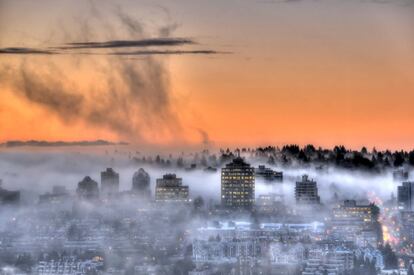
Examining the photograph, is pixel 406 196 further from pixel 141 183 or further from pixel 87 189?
pixel 87 189

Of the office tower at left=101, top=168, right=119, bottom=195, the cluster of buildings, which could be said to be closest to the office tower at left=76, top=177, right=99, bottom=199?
the cluster of buildings

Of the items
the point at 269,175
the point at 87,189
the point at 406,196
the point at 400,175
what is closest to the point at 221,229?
the point at 87,189

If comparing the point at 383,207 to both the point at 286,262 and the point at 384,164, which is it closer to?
the point at 384,164

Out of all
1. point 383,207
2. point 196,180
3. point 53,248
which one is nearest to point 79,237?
A: point 53,248

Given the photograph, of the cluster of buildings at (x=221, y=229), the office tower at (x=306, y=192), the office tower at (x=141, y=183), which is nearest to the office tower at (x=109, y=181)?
the cluster of buildings at (x=221, y=229)

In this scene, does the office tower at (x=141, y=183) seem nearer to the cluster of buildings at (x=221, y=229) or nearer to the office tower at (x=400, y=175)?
the cluster of buildings at (x=221, y=229)

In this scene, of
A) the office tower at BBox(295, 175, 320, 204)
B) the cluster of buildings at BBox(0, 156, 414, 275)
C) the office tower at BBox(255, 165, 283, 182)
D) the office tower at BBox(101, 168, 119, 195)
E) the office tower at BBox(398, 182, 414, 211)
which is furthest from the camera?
the office tower at BBox(255, 165, 283, 182)

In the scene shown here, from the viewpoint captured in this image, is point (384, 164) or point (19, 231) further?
point (384, 164)

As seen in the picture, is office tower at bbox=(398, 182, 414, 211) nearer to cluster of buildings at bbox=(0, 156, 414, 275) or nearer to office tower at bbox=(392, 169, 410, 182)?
cluster of buildings at bbox=(0, 156, 414, 275)
